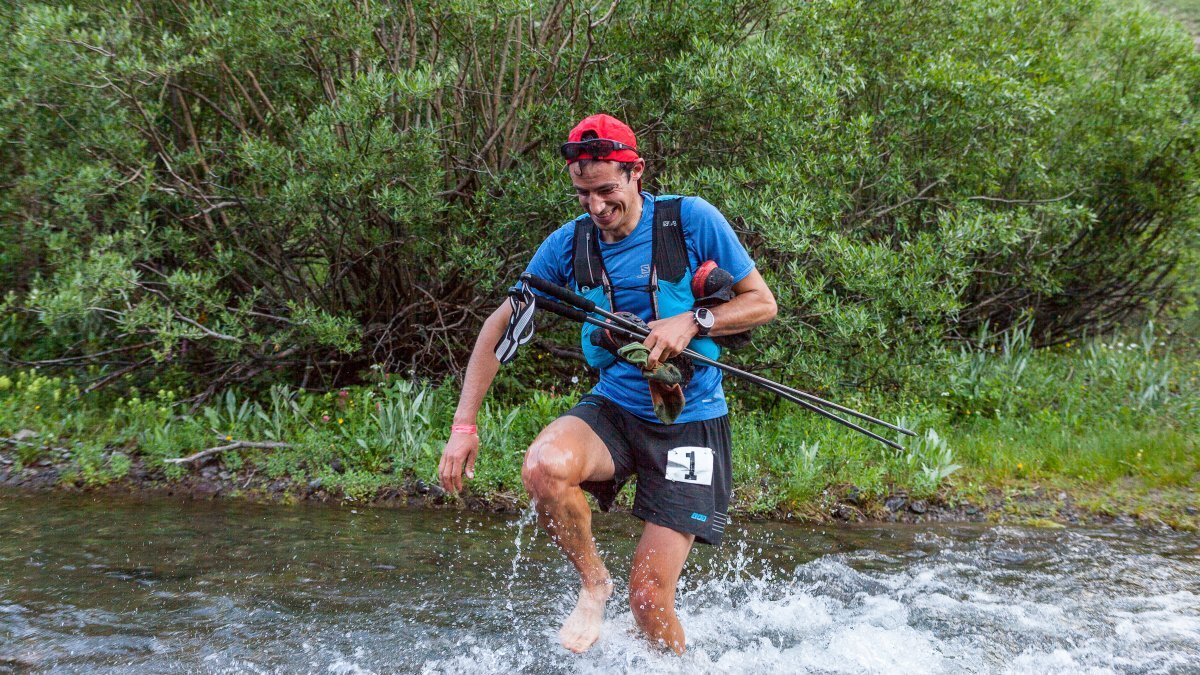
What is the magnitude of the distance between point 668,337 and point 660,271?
402mm

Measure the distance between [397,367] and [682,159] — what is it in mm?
3095

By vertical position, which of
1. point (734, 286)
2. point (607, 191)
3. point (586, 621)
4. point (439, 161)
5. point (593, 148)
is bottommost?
point (586, 621)

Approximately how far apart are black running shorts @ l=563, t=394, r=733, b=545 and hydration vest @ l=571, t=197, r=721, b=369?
→ 0.34m

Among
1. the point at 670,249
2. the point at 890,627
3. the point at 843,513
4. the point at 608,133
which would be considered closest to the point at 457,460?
the point at 670,249

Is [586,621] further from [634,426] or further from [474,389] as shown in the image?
[474,389]

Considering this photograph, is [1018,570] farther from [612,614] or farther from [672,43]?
[672,43]

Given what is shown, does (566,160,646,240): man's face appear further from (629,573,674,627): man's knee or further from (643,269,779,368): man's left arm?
(629,573,674,627): man's knee

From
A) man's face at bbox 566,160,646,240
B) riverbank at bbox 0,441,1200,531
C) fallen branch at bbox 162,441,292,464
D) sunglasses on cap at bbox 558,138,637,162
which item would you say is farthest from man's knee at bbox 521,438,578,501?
fallen branch at bbox 162,441,292,464

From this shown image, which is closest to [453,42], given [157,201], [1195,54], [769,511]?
[157,201]

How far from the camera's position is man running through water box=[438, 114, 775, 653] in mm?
4113

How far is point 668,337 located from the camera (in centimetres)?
394

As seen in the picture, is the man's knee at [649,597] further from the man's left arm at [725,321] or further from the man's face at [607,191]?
the man's face at [607,191]

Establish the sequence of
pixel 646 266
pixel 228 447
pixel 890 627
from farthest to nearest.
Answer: pixel 228 447 → pixel 890 627 → pixel 646 266

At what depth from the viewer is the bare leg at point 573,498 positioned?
4098mm
